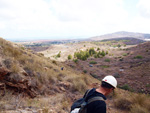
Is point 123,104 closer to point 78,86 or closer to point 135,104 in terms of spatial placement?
point 135,104

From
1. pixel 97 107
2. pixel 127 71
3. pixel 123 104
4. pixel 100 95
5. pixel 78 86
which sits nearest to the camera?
pixel 97 107

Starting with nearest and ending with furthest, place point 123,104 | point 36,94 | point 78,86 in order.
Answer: point 36,94
point 123,104
point 78,86

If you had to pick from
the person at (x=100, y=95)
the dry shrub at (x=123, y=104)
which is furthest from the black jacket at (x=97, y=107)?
the dry shrub at (x=123, y=104)

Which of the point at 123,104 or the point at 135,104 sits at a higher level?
the point at 135,104

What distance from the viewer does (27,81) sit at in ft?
16.8

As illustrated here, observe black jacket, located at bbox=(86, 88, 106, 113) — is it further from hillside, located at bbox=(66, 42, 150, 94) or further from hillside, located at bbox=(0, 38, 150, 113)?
hillside, located at bbox=(66, 42, 150, 94)

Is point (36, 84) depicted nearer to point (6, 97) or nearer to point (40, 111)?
point (6, 97)

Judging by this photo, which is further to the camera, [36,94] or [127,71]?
[127,71]

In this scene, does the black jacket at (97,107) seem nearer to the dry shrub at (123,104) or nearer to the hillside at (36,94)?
the hillside at (36,94)

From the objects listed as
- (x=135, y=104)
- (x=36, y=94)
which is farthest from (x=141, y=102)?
(x=36, y=94)

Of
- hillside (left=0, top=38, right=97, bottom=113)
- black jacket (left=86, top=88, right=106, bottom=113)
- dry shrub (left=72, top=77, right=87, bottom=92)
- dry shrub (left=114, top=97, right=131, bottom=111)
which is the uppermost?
black jacket (left=86, top=88, right=106, bottom=113)

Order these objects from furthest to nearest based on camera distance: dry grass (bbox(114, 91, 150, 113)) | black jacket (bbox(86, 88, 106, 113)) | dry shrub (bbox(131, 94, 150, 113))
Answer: dry shrub (bbox(131, 94, 150, 113)) → dry grass (bbox(114, 91, 150, 113)) → black jacket (bbox(86, 88, 106, 113))

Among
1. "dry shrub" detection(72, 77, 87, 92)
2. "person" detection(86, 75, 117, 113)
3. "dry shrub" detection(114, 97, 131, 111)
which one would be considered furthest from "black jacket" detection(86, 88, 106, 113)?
"dry shrub" detection(72, 77, 87, 92)

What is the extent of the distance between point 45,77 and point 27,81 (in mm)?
1279
